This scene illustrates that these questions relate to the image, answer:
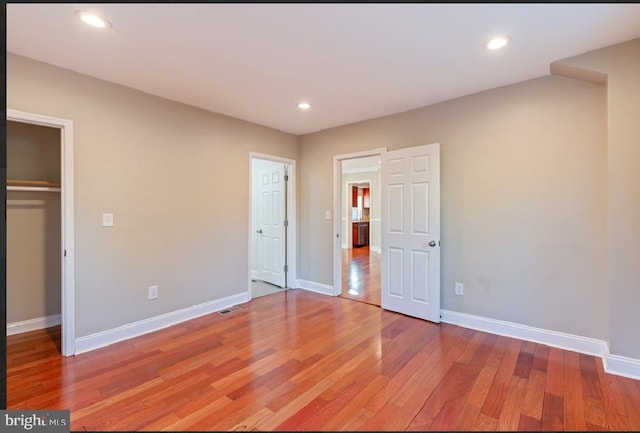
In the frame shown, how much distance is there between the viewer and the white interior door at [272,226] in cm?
475

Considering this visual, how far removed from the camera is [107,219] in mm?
2760

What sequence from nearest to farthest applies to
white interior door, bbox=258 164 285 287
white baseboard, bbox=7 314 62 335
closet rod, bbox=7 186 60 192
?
closet rod, bbox=7 186 60 192, white baseboard, bbox=7 314 62 335, white interior door, bbox=258 164 285 287

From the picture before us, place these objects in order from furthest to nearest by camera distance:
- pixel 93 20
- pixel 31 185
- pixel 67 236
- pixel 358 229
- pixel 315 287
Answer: pixel 358 229
pixel 315 287
pixel 31 185
pixel 67 236
pixel 93 20

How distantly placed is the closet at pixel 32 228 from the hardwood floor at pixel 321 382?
0.31 meters

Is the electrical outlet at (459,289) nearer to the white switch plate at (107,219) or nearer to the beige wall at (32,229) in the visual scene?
the white switch plate at (107,219)

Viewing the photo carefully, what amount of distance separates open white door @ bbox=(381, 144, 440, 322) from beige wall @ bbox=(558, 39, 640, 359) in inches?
53.4

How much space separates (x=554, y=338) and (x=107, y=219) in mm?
4289

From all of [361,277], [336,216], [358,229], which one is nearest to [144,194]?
[336,216]

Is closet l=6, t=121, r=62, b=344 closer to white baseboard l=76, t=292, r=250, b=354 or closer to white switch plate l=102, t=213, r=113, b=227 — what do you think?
white switch plate l=102, t=213, r=113, b=227

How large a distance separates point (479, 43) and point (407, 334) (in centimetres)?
261

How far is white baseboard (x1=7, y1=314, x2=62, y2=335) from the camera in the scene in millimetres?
2957

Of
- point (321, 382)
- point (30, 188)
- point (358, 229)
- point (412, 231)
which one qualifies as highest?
point (30, 188)

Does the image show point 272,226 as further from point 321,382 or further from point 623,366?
point 623,366

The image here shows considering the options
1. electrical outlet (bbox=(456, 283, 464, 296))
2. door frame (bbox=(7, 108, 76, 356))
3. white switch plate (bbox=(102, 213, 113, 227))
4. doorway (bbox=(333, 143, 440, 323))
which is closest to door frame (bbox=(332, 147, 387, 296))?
doorway (bbox=(333, 143, 440, 323))
